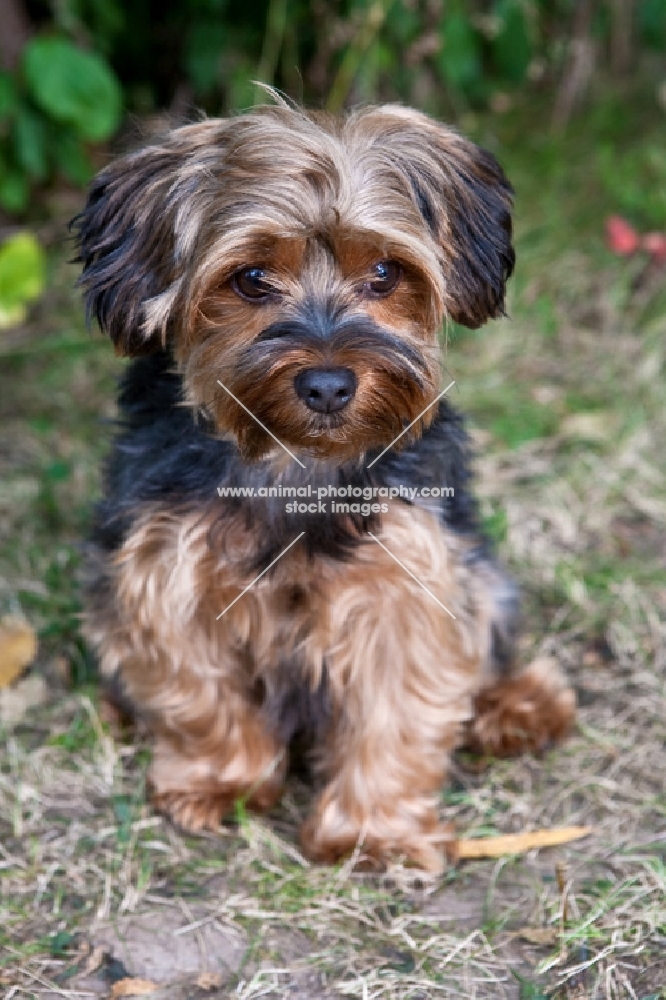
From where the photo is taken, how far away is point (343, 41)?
6.38 metres

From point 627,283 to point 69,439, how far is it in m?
2.70

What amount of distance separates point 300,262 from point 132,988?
5.62ft

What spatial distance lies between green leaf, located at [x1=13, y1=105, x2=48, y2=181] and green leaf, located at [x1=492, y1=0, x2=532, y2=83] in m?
2.30

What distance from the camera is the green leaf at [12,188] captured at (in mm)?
5469

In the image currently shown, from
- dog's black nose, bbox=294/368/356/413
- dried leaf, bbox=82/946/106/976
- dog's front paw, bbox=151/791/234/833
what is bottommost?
dog's front paw, bbox=151/791/234/833

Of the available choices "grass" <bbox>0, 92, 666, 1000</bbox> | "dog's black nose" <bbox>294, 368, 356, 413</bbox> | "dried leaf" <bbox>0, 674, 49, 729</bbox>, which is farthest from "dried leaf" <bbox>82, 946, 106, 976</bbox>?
"dog's black nose" <bbox>294, 368, 356, 413</bbox>

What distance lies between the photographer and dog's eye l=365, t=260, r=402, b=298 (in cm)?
280

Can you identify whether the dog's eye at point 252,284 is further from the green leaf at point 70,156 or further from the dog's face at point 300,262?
the green leaf at point 70,156

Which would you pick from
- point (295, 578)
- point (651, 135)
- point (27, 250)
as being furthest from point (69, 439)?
point (651, 135)

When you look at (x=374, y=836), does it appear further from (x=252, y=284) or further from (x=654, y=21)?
(x=654, y=21)

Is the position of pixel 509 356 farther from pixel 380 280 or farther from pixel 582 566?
pixel 380 280

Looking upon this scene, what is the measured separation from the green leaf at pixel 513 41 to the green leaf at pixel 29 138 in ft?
7.54

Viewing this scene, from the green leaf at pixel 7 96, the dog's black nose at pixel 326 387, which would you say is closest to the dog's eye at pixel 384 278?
the dog's black nose at pixel 326 387

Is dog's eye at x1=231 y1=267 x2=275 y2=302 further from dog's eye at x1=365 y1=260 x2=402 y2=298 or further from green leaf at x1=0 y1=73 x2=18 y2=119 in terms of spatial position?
green leaf at x1=0 y1=73 x2=18 y2=119
